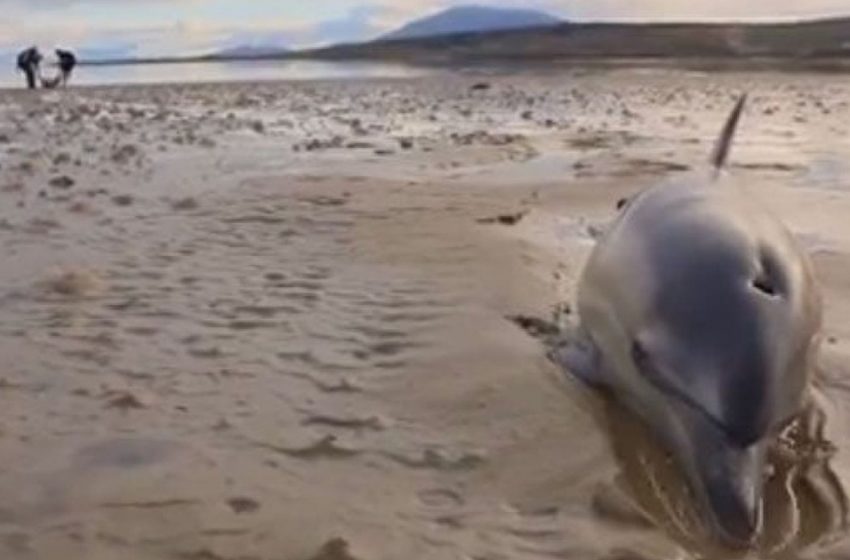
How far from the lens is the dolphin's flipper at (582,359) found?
17.0ft

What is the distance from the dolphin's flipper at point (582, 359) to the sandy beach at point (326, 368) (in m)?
0.08

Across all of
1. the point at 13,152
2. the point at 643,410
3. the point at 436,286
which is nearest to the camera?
the point at 643,410

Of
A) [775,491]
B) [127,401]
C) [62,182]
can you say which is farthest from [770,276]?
[62,182]

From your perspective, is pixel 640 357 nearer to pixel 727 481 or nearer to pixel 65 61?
pixel 727 481

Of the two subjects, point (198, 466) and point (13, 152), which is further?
point (13, 152)

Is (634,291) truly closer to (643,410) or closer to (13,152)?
(643,410)

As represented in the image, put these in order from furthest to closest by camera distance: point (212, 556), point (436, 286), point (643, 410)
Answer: point (436, 286) → point (643, 410) → point (212, 556)

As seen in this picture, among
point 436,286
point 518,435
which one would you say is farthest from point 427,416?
point 436,286

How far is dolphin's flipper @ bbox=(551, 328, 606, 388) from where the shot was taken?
5.17 meters

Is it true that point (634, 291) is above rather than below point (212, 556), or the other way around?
above

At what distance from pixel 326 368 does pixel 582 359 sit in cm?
107

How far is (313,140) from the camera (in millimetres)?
18344

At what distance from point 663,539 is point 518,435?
104 centimetres

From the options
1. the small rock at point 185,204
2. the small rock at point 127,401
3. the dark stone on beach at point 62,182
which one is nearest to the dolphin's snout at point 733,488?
the small rock at point 127,401
